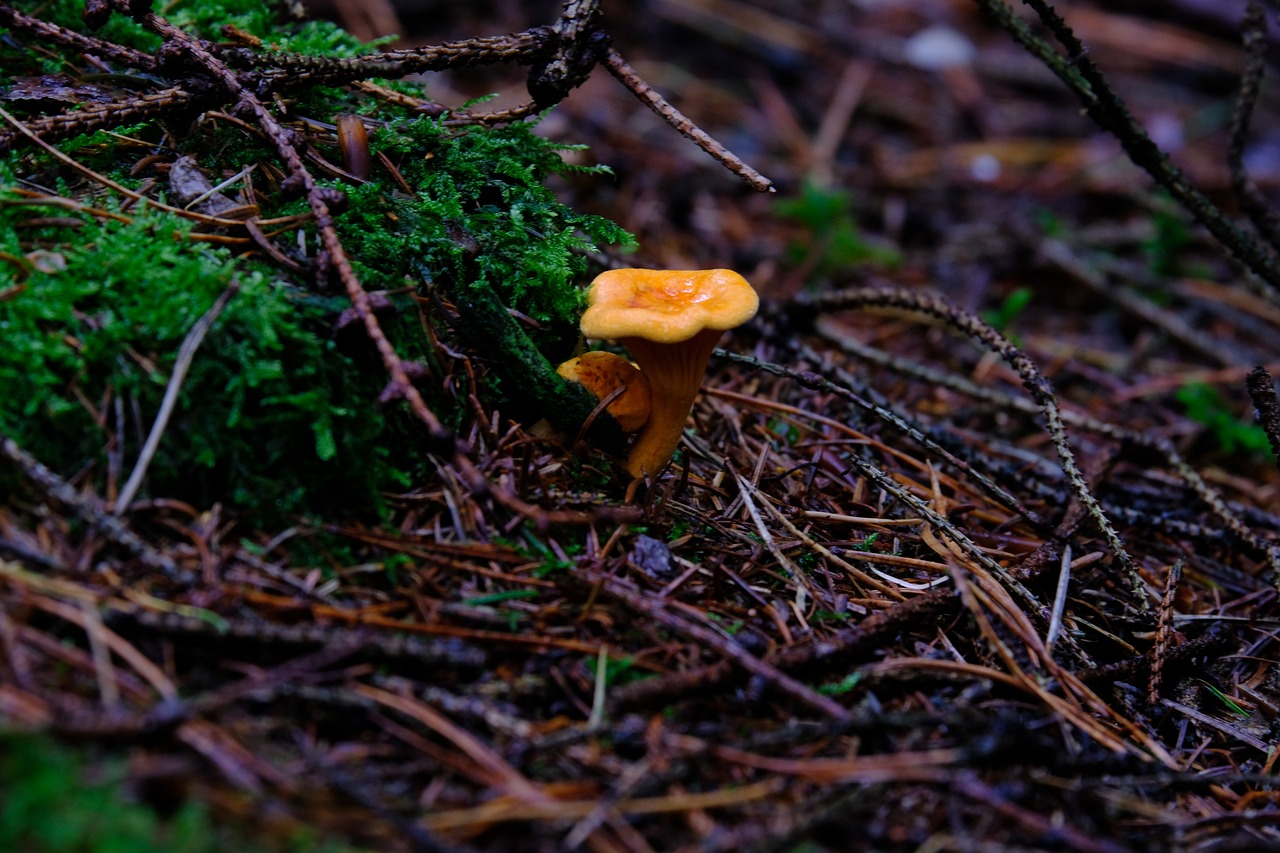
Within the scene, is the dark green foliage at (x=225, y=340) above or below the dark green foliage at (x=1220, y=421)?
above

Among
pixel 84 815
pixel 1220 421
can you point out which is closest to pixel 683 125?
pixel 84 815

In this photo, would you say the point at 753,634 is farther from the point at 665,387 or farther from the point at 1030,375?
the point at 1030,375

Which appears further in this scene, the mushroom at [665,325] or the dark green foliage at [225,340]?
the mushroom at [665,325]

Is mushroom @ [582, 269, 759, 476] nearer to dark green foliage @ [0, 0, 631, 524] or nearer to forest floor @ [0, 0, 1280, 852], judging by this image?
forest floor @ [0, 0, 1280, 852]

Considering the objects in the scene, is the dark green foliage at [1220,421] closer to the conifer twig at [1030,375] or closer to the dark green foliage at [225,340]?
the conifer twig at [1030,375]

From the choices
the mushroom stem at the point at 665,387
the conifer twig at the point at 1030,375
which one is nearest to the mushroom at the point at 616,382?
the mushroom stem at the point at 665,387

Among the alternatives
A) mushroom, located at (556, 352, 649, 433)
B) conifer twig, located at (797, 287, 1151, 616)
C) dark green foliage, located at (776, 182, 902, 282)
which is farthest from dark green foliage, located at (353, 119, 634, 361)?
dark green foliage, located at (776, 182, 902, 282)

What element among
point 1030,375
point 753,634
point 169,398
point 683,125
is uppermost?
point 683,125

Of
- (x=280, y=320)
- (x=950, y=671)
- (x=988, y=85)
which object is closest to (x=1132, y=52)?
(x=988, y=85)
